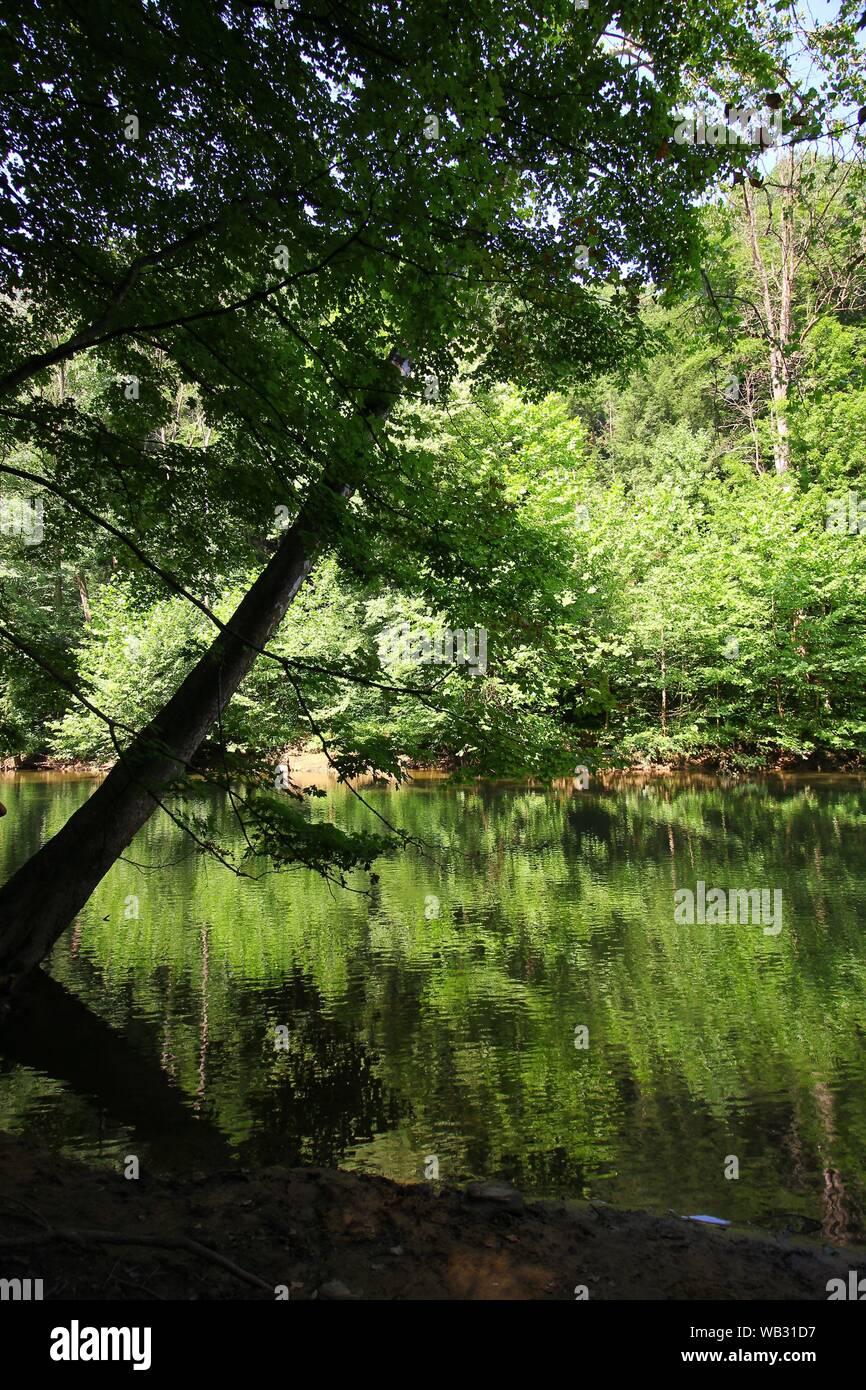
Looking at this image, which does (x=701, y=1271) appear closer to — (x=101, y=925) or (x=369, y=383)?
(x=369, y=383)

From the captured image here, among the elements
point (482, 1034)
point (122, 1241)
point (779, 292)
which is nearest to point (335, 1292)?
point (122, 1241)

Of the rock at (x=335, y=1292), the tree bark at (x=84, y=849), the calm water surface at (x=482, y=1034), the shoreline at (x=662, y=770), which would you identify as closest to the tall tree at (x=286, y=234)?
the tree bark at (x=84, y=849)

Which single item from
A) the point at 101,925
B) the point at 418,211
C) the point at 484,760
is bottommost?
the point at 101,925

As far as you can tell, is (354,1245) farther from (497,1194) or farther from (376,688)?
(376,688)

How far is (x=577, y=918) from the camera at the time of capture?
11.0 meters

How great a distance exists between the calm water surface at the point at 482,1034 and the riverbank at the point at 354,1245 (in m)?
0.58

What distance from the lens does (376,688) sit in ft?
23.9

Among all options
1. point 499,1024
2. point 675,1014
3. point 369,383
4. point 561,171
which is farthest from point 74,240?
point 675,1014

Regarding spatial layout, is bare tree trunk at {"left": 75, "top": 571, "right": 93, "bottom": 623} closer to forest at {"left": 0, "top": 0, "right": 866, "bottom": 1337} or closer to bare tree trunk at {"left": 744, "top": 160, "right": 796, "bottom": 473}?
forest at {"left": 0, "top": 0, "right": 866, "bottom": 1337}

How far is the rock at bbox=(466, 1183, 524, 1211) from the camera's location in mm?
4098

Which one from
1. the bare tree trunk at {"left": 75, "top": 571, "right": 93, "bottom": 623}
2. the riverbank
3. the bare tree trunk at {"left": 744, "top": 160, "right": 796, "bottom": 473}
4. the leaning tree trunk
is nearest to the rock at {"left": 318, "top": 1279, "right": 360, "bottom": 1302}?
the riverbank

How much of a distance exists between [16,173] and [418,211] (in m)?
3.00

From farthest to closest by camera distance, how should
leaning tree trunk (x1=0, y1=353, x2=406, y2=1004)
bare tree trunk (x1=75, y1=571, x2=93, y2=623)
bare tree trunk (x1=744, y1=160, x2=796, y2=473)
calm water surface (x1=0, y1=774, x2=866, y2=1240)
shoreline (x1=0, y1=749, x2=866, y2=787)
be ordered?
bare tree trunk (x1=75, y1=571, x2=93, y2=623)
shoreline (x1=0, y1=749, x2=866, y2=787)
bare tree trunk (x1=744, y1=160, x2=796, y2=473)
leaning tree trunk (x1=0, y1=353, x2=406, y2=1004)
calm water surface (x1=0, y1=774, x2=866, y2=1240)

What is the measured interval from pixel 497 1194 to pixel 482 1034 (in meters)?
2.94
